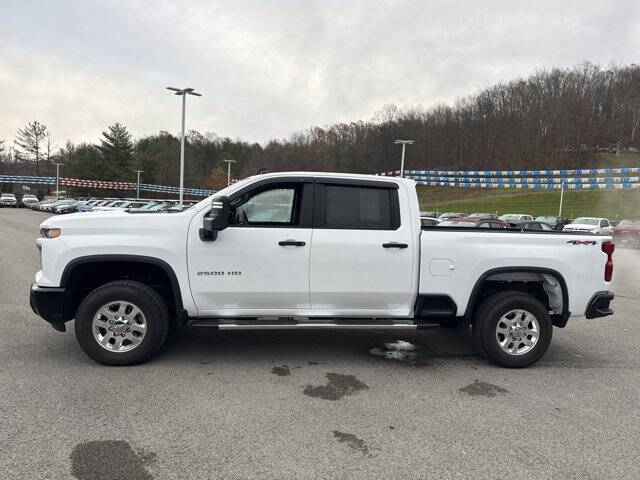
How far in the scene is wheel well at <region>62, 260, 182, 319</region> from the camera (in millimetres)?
4879

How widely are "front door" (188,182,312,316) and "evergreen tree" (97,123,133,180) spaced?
82423mm

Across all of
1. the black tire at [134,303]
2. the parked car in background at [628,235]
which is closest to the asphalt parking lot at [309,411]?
the black tire at [134,303]

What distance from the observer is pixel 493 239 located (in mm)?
5152

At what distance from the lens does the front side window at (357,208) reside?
16.6 ft

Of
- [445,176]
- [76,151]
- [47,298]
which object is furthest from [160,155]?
[47,298]

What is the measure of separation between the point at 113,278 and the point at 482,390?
3.87 m

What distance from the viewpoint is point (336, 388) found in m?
4.53

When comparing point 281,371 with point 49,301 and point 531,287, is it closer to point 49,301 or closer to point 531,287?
point 49,301

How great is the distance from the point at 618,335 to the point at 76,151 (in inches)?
3832

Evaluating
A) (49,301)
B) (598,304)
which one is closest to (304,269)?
(49,301)

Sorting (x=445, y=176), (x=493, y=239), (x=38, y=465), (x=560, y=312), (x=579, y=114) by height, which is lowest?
(x=38, y=465)

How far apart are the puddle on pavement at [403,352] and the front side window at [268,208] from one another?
189 centimetres

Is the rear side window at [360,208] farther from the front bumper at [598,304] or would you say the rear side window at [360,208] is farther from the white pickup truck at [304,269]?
the front bumper at [598,304]

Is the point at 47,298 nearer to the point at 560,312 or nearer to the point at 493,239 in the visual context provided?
the point at 493,239
